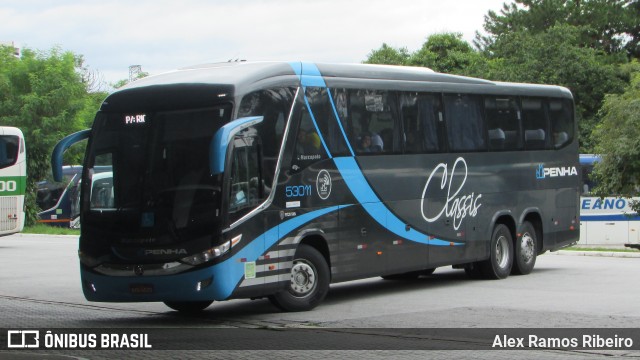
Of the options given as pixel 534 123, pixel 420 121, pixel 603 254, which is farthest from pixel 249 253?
pixel 603 254

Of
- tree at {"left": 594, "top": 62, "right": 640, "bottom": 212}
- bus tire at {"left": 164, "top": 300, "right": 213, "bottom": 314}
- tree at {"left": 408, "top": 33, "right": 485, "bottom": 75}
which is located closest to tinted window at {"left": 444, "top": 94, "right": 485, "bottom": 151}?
bus tire at {"left": 164, "top": 300, "right": 213, "bottom": 314}

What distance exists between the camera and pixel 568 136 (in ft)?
70.0

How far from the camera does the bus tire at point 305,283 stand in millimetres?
14414

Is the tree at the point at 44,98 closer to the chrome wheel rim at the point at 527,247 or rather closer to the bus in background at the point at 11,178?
the bus in background at the point at 11,178

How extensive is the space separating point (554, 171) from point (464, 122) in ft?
11.1

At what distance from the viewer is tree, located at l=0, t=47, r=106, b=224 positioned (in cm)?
5453

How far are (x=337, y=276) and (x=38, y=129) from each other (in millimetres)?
41911

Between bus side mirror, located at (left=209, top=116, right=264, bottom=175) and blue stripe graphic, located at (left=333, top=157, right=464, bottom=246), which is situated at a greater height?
bus side mirror, located at (left=209, top=116, right=264, bottom=175)

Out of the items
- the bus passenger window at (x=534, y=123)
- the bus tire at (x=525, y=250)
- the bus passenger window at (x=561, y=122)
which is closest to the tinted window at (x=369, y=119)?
the bus passenger window at (x=534, y=123)

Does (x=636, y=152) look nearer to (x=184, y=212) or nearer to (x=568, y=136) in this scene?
(x=568, y=136)

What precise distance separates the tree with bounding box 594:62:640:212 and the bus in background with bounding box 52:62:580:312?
1978cm

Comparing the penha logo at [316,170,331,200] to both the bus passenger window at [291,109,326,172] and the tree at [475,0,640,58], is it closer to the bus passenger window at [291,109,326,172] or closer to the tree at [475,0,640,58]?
the bus passenger window at [291,109,326,172]

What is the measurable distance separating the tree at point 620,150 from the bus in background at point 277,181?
19.8m

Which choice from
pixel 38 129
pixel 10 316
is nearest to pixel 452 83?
pixel 10 316
